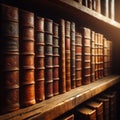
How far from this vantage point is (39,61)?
0.78m

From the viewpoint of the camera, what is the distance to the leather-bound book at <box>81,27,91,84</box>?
1134 mm

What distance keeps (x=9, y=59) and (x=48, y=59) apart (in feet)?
0.73

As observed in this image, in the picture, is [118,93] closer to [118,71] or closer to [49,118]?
[118,71]

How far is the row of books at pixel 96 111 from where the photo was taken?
1042mm

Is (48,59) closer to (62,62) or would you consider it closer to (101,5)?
Answer: (62,62)

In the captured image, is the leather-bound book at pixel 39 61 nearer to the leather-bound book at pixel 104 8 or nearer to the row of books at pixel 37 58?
the row of books at pixel 37 58

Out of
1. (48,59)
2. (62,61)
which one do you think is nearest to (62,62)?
(62,61)

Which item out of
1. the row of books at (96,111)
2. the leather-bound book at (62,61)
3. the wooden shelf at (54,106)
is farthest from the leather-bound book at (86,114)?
the leather-bound book at (62,61)

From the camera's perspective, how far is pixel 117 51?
189 cm

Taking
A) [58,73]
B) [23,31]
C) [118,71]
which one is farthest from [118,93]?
[23,31]

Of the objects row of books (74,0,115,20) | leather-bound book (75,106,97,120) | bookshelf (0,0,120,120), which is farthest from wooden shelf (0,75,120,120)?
row of books (74,0,115,20)

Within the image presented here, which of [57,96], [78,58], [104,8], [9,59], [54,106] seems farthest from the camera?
[104,8]

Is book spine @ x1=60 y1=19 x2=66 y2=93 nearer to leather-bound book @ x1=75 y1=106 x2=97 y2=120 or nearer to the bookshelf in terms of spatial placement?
the bookshelf

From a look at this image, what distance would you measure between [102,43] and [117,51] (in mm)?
543
